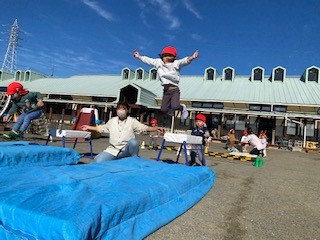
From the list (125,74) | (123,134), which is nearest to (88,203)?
(123,134)

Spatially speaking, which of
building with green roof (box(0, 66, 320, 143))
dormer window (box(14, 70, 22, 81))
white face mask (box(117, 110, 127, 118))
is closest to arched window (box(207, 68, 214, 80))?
building with green roof (box(0, 66, 320, 143))

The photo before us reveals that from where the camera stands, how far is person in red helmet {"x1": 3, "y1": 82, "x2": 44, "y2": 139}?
6.49 metres

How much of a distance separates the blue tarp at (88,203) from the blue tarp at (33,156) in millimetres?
1354

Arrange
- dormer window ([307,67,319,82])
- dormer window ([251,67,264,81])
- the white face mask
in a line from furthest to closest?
1. dormer window ([251,67,264,81])
2. dormer window ([307,67,319,82])
3. the white face mask

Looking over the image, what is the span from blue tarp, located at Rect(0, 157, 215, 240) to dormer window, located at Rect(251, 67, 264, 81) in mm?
25563

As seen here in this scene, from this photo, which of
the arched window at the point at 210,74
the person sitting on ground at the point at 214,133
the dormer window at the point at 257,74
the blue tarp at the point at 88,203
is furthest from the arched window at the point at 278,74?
the blue tarp at the point at 88,203

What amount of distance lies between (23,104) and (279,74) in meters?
25.0

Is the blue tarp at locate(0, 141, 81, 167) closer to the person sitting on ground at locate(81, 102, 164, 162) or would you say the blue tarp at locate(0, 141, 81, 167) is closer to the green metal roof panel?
the person sitting on ground at locate(81, 102, 164, 162)

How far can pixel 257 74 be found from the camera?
87.1 feet

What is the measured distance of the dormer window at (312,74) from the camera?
81.3 feet

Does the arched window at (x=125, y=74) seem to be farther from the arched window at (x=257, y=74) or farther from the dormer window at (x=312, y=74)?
the dormer window at (x=312, y=74)

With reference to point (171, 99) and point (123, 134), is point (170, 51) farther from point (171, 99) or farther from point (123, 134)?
point (123, 134)

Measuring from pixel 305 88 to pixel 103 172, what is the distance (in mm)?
25455

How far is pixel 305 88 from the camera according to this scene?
78.8 ft
